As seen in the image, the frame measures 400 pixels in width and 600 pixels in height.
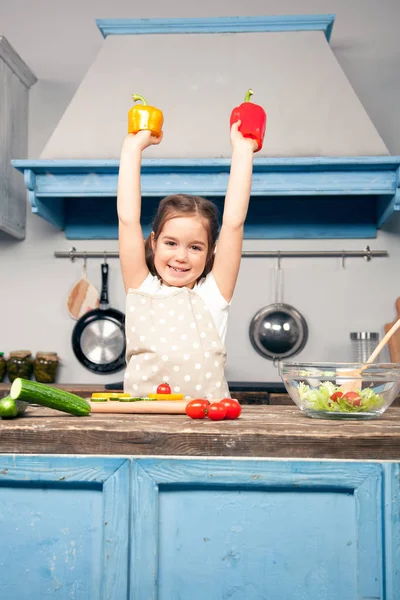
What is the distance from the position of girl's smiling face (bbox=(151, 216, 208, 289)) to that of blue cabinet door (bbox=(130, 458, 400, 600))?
2.21 feet

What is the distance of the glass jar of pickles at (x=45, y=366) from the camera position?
277 centimetres

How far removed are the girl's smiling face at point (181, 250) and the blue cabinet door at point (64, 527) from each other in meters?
0.67

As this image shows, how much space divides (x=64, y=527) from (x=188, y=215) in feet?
2.62

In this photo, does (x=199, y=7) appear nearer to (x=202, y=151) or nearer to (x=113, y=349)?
(x=202, y=151)

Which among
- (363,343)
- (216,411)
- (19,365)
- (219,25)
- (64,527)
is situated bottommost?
(64,527)

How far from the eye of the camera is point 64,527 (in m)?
0.87

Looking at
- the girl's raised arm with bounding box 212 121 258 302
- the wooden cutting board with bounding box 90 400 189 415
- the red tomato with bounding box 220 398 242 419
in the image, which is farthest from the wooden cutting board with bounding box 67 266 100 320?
the red tomato with bounding box 220 398 242 419

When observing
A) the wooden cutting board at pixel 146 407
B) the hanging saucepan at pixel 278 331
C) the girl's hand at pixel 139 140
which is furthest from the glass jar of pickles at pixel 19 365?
the wooden cutting board at pixel 146 407

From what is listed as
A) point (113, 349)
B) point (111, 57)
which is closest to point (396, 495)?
point (113, 349)

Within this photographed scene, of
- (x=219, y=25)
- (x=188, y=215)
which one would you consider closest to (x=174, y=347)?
(x=188, y=215)

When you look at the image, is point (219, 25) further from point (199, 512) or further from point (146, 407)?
point (199, 512)

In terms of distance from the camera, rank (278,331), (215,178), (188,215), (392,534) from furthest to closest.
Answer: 1. (278,331)
2. (215,178)
3. (188,215)
4. (392,534)

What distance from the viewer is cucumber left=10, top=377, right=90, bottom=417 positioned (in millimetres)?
968

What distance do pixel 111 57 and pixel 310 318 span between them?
4.34 ft
